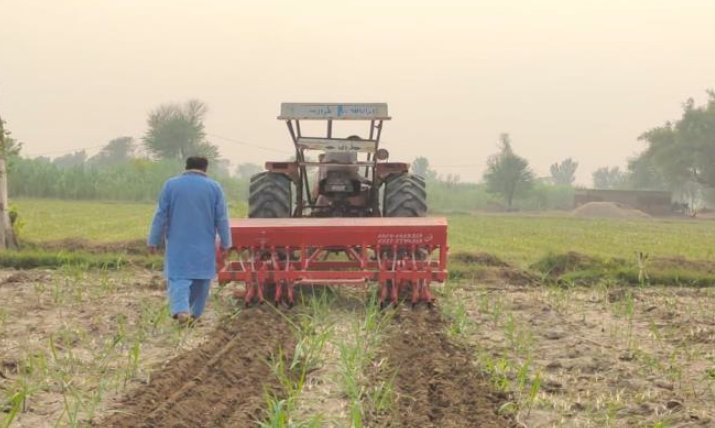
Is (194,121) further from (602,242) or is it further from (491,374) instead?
(491,374)

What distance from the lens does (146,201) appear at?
47.1 metres

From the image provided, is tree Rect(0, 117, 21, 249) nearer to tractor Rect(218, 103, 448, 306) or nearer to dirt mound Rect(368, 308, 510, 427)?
tractor Rect(218, 103, 448, 306)

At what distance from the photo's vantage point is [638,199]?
191 ft

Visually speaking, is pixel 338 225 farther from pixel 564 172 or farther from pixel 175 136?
pixel 564 172

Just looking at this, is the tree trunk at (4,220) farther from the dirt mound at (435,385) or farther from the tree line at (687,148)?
the tree line at (687,148)

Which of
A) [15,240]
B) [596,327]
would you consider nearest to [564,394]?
[596,327]

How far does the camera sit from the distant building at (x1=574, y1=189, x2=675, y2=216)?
184 feet

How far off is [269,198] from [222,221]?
2.92 m

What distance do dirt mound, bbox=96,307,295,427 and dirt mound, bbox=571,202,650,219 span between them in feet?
156

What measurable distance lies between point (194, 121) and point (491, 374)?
66.2m

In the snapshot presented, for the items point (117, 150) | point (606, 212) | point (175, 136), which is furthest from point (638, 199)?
point (117, 150)

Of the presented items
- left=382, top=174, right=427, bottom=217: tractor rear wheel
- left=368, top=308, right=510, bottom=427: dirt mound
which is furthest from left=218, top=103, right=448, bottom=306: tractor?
left=368, top=308, right=510, bottom=427: dirt mound

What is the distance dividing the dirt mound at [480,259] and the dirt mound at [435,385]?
6.33 meters

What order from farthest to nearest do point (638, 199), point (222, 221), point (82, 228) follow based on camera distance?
point (638, 199), point (82, 228), point (222, 221)
